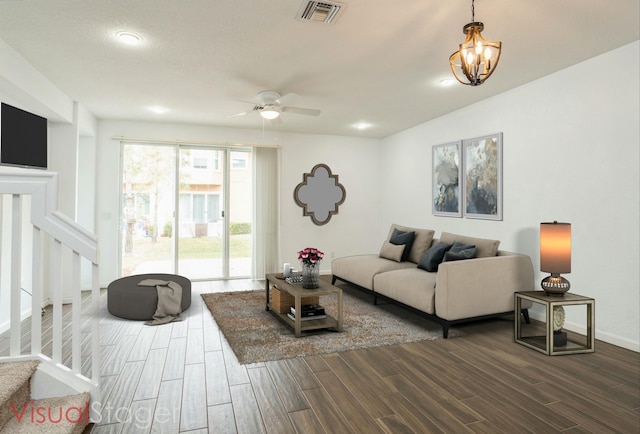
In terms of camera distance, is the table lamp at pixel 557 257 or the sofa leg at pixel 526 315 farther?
the sofa leg at pixel 526 315

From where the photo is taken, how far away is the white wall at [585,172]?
3.32m

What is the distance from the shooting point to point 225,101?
492 cm

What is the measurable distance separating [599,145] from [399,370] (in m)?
2.74

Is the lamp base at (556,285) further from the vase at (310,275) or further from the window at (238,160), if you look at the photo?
the window at (238,160)

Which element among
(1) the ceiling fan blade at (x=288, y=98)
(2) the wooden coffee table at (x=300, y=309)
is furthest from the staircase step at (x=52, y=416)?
(1) the ceiling fan blade at (x=288, y=98)

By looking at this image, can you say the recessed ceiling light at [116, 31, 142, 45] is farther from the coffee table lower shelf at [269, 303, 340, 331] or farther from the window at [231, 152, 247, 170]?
the window at [231, 152, 247, 170]

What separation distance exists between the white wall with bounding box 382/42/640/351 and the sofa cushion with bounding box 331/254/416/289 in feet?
4.03

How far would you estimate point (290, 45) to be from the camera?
3270 mm

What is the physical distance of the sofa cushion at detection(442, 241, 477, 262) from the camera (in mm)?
4145

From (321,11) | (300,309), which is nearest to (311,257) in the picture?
(300,309)

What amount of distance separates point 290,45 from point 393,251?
320 centimetres

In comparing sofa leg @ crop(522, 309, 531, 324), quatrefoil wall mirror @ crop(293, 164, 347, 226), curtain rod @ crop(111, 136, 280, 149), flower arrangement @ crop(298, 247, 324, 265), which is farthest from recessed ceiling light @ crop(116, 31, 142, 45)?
sofa leg @ crop(522, 309, 531, 324)

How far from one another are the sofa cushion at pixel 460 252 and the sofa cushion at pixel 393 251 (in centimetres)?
97

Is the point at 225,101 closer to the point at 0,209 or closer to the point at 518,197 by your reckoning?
the point at 0,209
